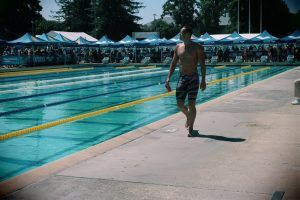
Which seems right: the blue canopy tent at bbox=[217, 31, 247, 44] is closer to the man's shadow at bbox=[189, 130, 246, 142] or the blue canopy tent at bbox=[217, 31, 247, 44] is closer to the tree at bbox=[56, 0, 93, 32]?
the tree at bbox=[56, 0, 93, 32]

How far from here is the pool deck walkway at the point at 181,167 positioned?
10.9ft

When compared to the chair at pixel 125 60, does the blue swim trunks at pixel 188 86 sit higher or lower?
higher

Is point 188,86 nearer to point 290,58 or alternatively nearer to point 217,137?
point 217,137

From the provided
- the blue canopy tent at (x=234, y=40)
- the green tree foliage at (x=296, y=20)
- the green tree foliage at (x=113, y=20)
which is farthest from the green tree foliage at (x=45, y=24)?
the blue canopy tent at (x=234, y=40)

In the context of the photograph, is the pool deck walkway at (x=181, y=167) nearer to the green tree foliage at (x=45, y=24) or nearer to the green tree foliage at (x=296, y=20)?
the green tree foliage at (x=45, y=24)

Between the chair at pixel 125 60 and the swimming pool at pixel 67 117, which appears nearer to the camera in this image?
the swimming pool at pixel 67 117

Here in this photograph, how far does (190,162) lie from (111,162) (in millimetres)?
776

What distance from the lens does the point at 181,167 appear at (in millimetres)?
4086

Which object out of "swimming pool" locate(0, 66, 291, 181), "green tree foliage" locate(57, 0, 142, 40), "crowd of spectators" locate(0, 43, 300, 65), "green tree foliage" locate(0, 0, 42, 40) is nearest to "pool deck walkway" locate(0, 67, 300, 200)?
"swimming pool" locate(0, 66, 291, 181)

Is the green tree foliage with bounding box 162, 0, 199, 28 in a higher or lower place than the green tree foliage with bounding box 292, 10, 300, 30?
higher

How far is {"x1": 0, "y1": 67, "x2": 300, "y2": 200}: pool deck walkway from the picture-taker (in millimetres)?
3322

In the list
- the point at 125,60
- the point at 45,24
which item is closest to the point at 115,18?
the point at 125,60

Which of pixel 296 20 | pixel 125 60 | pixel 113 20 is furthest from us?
pixel 113 20

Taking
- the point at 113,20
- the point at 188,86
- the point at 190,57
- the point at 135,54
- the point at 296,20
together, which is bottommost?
the point at 188,86
